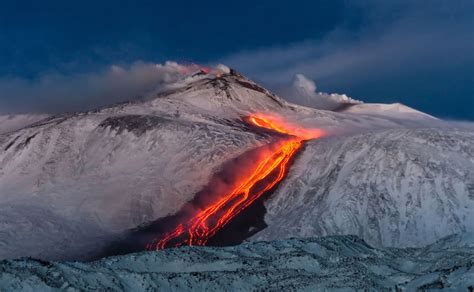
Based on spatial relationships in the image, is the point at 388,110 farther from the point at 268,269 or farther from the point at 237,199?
the point at 268,269

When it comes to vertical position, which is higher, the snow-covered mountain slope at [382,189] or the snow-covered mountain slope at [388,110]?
the snow-covered mountain slope at [388,110]

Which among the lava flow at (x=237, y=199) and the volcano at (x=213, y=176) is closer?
the lava flow at (x=237, y=199)

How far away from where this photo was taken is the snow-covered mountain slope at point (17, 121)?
6971 inches

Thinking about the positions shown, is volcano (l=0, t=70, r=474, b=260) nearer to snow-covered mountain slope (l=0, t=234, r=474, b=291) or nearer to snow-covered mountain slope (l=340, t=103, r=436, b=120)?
snow-covered mountain slope (l=340, t=103, r=436, b=120)

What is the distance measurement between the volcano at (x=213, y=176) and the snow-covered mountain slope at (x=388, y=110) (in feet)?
78.4

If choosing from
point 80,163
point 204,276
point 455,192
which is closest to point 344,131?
point 455,192

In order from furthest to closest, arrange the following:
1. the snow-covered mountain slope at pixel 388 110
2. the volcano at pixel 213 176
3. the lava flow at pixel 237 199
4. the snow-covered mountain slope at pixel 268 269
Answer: the snow-covered mountain slope at pixel 388 110, the volcano at pixel 213 176, the lava flow at pixel 237 199, the snow-covered mountain slope at pixel 268 269

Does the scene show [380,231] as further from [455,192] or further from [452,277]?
[452,277]

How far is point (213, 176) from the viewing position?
11594 centimetres

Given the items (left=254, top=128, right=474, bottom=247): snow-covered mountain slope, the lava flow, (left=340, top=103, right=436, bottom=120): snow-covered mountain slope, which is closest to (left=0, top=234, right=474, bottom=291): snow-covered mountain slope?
(left=254, top=128, right=474, bottom=247): snow-covered mountain slope

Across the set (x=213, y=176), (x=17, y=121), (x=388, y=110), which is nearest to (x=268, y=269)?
(x=213, y=176)

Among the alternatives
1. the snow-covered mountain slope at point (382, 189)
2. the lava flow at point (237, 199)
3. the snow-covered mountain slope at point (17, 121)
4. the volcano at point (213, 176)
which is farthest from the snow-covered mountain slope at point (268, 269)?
the snow-covered mountain slope at point (17, 121)

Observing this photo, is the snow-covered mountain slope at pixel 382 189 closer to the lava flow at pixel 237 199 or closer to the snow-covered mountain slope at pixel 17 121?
the lava flow at pixel 237 199

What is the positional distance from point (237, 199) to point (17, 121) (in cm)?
9130
